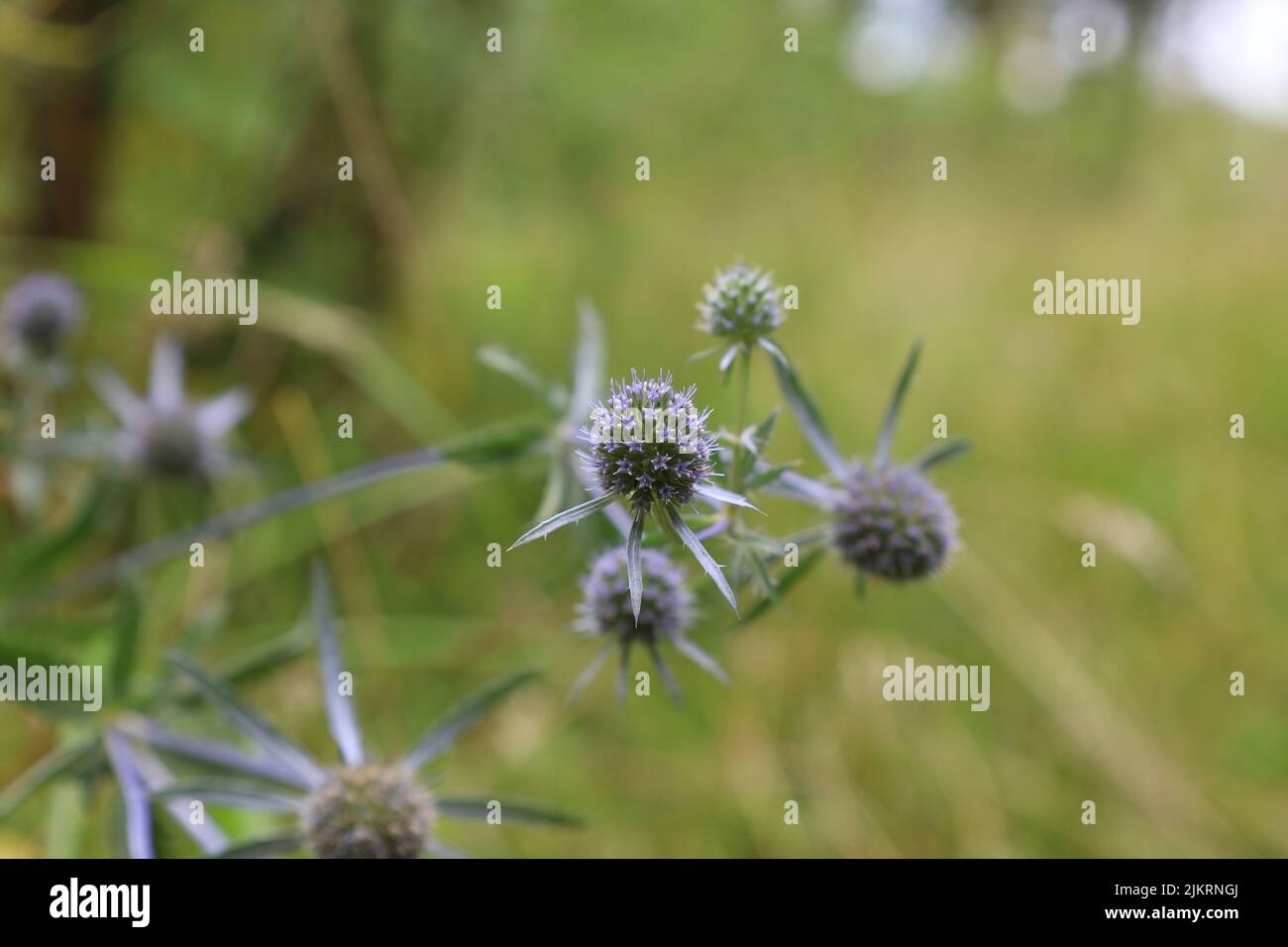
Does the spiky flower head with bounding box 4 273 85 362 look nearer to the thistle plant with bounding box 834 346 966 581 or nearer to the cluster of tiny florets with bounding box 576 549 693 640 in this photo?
the cluster of tiny florets with bounding box 576 549 693 640

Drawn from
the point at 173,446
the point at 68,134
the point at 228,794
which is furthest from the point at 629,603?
the point at 68,134

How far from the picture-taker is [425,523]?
357 cm

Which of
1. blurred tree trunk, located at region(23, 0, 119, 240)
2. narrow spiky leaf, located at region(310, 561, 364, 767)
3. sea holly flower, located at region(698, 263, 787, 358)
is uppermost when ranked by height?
blurred tree trunk, located at region(23, 0, 119, 240)

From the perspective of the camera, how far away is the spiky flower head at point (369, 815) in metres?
1.44

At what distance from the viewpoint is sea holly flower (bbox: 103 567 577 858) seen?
1425mm

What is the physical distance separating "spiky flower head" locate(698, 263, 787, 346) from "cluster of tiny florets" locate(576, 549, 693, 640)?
336 millimetres

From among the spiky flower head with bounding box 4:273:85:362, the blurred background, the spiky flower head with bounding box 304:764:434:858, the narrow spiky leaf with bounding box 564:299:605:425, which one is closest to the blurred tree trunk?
the blurred background

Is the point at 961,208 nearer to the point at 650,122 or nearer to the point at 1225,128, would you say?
the point at 650,122

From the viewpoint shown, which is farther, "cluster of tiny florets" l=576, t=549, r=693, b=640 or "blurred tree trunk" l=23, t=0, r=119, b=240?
"blurred tree trunk" l=23, t=0, r=119, b=240

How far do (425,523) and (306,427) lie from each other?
0.71m

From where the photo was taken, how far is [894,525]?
4.49 feet

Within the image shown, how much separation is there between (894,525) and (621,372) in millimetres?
2527

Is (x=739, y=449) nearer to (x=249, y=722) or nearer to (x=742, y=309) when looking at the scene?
(x=742, y=309)
